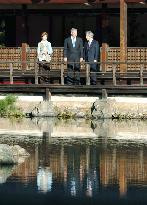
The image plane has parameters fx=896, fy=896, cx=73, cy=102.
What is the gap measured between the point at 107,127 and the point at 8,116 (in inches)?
195

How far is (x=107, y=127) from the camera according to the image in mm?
26953

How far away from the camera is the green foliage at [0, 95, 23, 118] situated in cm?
3048

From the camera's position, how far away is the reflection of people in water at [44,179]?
16.3 metres

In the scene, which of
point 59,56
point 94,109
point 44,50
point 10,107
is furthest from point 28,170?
point 59,56

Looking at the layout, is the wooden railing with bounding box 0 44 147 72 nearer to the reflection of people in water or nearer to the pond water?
the pond water

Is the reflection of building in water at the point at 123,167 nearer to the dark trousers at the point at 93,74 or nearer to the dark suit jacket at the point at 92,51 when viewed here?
the dark trousers at the point at 93,74

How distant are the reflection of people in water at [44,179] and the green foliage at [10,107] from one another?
11.9 metres

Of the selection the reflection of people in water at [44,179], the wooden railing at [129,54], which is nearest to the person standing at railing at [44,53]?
the wooden railing at [129,54]

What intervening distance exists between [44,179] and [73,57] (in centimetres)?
1462

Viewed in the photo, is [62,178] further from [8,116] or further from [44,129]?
[8,116]

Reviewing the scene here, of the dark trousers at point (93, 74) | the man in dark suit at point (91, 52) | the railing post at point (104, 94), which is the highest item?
the man in dark suit at point (91, 52)

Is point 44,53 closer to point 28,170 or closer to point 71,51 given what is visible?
point 71,51

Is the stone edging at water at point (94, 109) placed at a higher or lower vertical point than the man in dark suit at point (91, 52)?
lower

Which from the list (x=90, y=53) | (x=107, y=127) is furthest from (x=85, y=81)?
(x=107, y=127)
